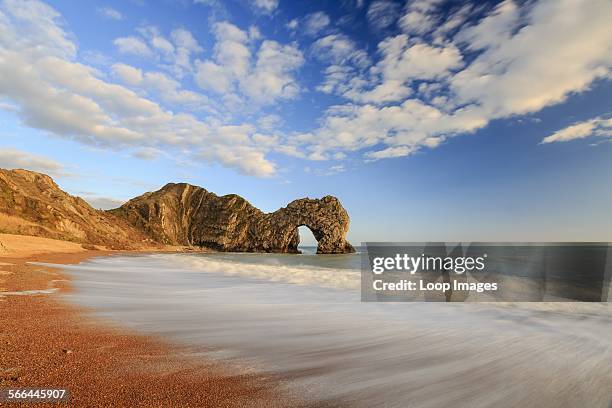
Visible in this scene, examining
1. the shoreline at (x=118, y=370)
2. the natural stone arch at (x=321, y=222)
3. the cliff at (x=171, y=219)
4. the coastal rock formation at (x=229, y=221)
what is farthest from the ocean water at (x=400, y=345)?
the coastal rock formation at (x=229, y=221)

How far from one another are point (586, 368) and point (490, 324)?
11.0ft

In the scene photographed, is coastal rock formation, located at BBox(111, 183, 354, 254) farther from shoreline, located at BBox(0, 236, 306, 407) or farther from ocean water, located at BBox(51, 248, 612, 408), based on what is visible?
shoreline, located at BBox(0, 236, 306, 407)

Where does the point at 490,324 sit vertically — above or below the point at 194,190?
below

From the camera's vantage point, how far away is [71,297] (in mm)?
9414

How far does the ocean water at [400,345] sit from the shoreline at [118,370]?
46 centimetres

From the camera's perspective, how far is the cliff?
6397 centimetres

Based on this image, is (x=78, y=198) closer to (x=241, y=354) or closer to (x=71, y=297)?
(x=71, y=297)

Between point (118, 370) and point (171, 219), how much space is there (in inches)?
5691

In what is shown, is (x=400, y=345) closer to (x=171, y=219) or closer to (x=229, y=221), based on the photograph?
(x=229, y=221)

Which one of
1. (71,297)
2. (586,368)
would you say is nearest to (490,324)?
(586,368)

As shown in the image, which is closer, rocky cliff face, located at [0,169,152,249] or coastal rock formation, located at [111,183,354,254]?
rocky cliff face, located at [0,169,152,249]

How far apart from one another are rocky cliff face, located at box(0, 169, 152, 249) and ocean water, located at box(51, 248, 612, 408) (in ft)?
202

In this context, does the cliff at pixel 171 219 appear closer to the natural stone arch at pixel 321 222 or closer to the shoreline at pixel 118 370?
the natural stone arch at pixel 321 222

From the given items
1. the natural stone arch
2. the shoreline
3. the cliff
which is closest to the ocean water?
the shoreline
